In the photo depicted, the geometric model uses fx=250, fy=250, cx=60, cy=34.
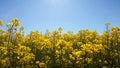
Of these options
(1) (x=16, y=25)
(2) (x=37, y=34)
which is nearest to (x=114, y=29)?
(2) (x=37, y=34)

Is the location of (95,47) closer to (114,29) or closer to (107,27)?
(107,27)

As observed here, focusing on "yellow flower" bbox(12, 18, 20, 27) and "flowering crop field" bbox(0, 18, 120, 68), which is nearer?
"flowering crop field" bbox(0, 18, 120, 68)

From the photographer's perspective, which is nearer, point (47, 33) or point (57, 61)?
point (57, 61)

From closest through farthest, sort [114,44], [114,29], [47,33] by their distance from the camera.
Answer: [114,44] < [114,29] < [47,33]

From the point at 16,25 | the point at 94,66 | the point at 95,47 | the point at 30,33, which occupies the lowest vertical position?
the point at 94,66

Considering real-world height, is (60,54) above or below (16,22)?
below

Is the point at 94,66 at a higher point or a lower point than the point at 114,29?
lower

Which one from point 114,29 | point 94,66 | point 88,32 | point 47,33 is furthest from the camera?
point 47,33

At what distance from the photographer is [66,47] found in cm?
1012

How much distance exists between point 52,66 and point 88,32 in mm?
6524

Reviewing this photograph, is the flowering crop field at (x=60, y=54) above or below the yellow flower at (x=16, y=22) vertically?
below

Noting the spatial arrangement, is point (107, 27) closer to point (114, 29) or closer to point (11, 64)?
point (114, 29)

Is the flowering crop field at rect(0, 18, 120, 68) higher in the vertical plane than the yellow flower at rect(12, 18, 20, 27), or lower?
lower

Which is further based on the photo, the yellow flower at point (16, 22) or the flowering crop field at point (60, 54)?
the yellow flower at point (16, 22)
